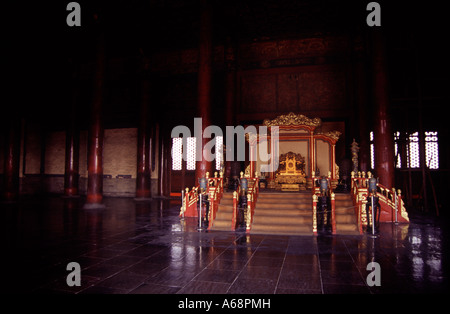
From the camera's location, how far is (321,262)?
151 inches

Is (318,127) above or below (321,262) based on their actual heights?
above

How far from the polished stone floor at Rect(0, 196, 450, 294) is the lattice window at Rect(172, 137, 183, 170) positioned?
25.9 ft

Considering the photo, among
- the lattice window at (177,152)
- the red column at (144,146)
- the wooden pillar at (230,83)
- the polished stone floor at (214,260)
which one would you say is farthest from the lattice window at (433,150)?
the red column at (144,146)

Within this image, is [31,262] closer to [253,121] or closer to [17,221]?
[17,221]

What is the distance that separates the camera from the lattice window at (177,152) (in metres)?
14.2

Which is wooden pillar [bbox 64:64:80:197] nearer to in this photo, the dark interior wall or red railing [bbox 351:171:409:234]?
the dark interior wall

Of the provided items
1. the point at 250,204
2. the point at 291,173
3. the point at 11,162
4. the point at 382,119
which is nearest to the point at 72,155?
the point at 11,162

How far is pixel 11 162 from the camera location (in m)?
12.4

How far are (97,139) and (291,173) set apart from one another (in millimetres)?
6826

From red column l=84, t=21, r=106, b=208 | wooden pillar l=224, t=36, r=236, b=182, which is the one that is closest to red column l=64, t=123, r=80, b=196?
red column l=84, t=21, r=106, b=208

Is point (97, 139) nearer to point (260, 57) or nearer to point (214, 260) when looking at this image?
point (260, 57)

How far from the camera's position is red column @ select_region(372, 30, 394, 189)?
7.94 metres

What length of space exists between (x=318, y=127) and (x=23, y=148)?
50.9 ft
